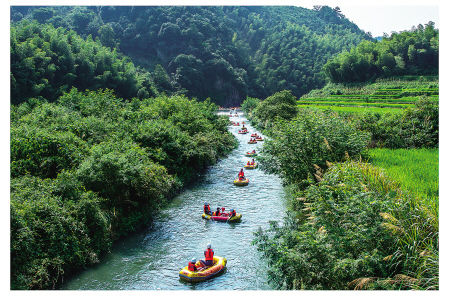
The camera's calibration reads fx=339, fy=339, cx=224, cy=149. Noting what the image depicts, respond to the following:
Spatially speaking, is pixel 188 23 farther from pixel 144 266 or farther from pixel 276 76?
pixel 144 266

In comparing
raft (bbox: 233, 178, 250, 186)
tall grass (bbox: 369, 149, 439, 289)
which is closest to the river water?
raft (bbox: 233, 178, 250, 186)

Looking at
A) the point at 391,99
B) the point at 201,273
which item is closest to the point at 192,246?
the point at 201,273

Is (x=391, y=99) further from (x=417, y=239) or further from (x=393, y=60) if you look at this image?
(x=417, y=239)

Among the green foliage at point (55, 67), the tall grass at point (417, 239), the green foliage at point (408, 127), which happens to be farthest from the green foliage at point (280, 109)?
the tall grass at point (417, 239)

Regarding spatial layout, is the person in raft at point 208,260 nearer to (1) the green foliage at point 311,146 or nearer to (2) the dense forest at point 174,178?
(2) the dense forest at point 174,178

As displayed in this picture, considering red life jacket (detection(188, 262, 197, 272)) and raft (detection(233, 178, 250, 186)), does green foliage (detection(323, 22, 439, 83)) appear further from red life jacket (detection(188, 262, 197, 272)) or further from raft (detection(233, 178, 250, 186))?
red life jacket (detection(188, 262, 197, 272))

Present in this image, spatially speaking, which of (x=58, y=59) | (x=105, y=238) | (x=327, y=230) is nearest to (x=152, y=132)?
(x=105, y=238)

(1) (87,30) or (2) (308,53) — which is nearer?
(1) (87,30)
